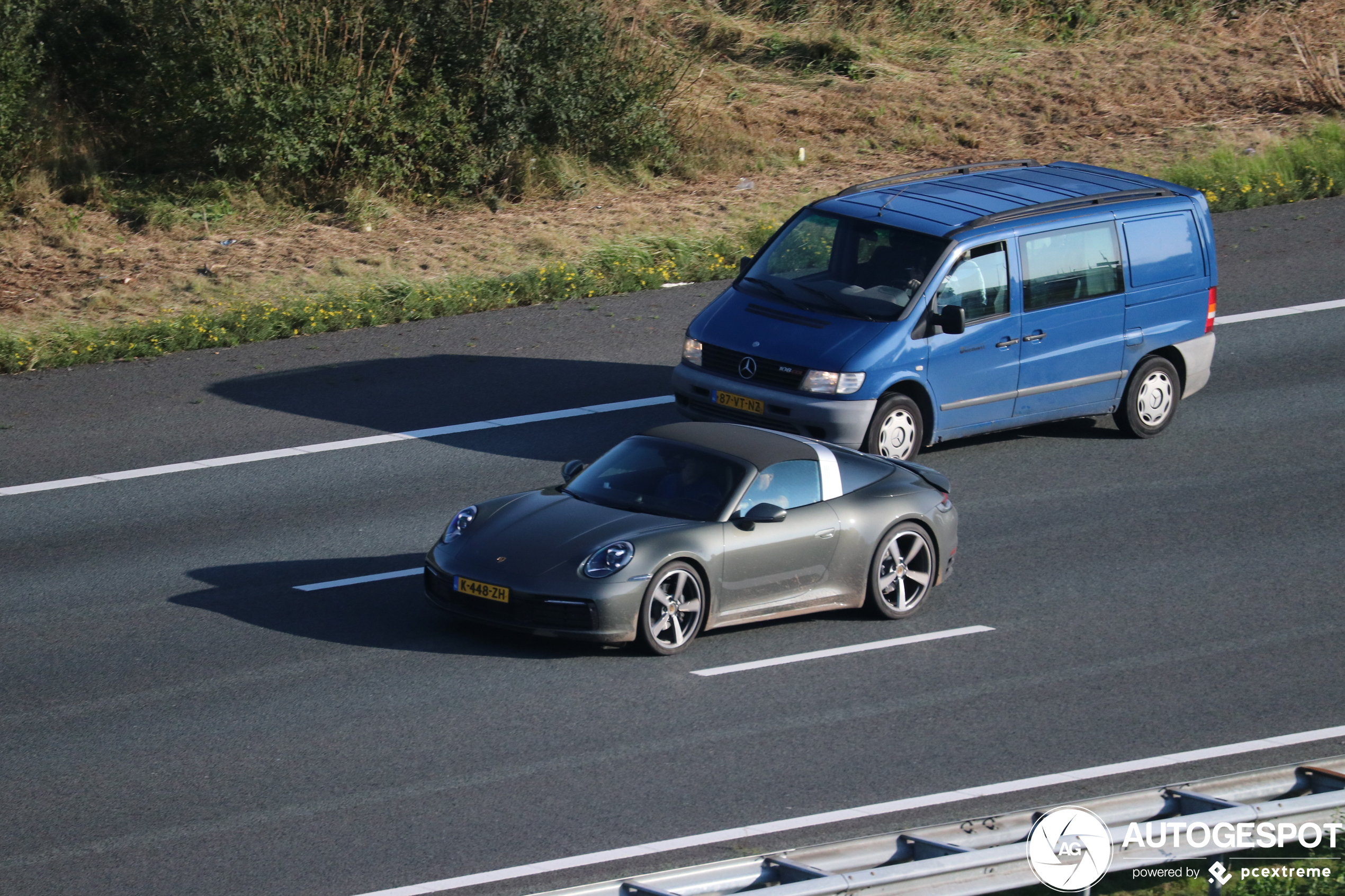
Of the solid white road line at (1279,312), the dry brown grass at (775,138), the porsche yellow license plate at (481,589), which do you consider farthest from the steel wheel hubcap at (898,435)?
the dry brown grass at (775,138)

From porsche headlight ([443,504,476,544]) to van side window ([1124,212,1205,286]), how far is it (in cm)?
711

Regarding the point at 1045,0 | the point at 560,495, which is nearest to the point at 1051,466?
the point at 560,495

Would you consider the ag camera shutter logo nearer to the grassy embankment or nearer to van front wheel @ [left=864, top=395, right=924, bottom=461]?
van front wheel @ [left=864, top=395, right=924, bottom=461]

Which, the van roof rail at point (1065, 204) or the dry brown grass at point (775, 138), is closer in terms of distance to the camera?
the van roof rail at point (1065, 204)

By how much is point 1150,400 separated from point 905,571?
200 inches

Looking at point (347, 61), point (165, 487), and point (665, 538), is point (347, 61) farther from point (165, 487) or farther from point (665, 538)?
point (665, 538)

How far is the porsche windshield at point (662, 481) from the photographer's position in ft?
34.9

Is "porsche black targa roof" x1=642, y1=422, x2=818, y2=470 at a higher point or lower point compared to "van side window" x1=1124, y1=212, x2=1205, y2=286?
lower

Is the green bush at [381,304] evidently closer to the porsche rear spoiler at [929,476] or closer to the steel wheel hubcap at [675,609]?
the porsche rear spoiler at [929,476]

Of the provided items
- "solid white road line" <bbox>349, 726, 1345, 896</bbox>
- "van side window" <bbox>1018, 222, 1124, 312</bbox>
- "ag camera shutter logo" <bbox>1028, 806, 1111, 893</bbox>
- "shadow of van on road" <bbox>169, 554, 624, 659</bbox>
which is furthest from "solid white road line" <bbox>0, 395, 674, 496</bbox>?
"ag camera shutter logo" <bbox>1028, 806, 1111, 893</bbox>

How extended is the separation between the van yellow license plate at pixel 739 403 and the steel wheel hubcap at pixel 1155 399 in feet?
12.9

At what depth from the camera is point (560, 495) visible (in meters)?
11.0

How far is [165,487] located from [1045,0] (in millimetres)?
22728

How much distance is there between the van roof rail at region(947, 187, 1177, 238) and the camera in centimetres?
1409
